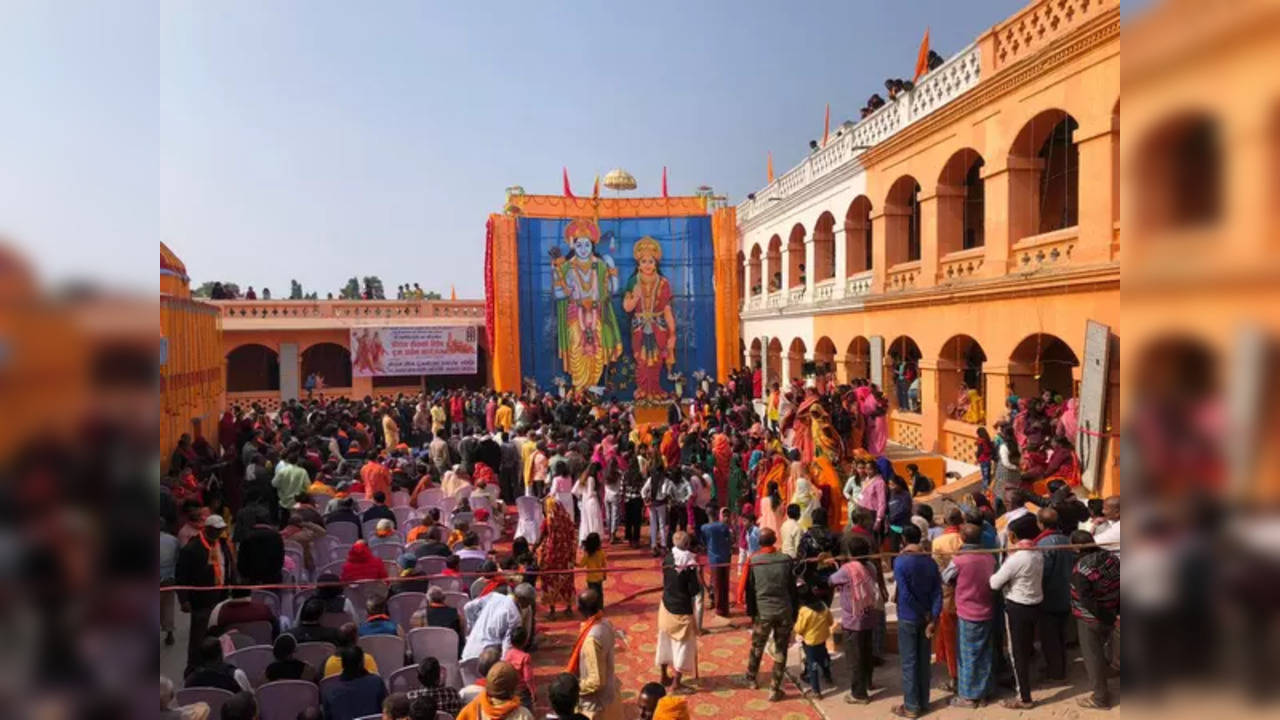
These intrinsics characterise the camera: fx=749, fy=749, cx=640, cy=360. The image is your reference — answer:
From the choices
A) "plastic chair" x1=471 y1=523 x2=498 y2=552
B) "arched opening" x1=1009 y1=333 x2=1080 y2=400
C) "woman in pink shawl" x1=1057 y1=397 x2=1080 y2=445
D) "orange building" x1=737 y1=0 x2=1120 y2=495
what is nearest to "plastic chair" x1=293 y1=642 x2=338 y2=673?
"plastic chair" x1=471 y1=523 x2=498 y2=552

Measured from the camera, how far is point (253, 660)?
4.65m

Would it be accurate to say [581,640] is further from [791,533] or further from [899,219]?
[899,219]

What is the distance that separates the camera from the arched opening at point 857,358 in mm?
15828

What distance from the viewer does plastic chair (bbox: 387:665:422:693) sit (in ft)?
14.9

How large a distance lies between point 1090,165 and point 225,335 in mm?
22216

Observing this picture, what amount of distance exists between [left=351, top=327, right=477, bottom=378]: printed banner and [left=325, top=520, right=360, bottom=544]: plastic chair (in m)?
15.9

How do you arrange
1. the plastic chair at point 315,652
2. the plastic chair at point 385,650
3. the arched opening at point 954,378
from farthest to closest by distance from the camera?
1. the arched opening at point 954,378
2. the plastic chair at point 385,650
3. the plastic chair at point 315,652

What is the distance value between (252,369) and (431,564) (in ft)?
72.7

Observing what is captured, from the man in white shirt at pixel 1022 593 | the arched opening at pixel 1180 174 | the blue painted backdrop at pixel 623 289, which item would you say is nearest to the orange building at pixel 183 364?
the man in white shirt at pixel 1022 593

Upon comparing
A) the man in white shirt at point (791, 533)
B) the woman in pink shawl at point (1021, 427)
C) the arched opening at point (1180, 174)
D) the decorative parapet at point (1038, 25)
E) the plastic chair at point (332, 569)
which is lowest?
the plastic chair at point (332, 569)

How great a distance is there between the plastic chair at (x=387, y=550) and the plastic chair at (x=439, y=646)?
6.30 ft

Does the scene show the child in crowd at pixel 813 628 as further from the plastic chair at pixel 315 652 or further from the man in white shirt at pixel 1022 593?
the plastic chair at pixel 315 652

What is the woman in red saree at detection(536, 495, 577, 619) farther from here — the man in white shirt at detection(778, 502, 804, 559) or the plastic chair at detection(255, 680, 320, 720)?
the plastic chair at detection(255, 680, 320, 720)

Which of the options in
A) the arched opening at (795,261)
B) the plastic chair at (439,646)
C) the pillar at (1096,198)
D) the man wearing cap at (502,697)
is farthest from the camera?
the arched opening at (795,261)
